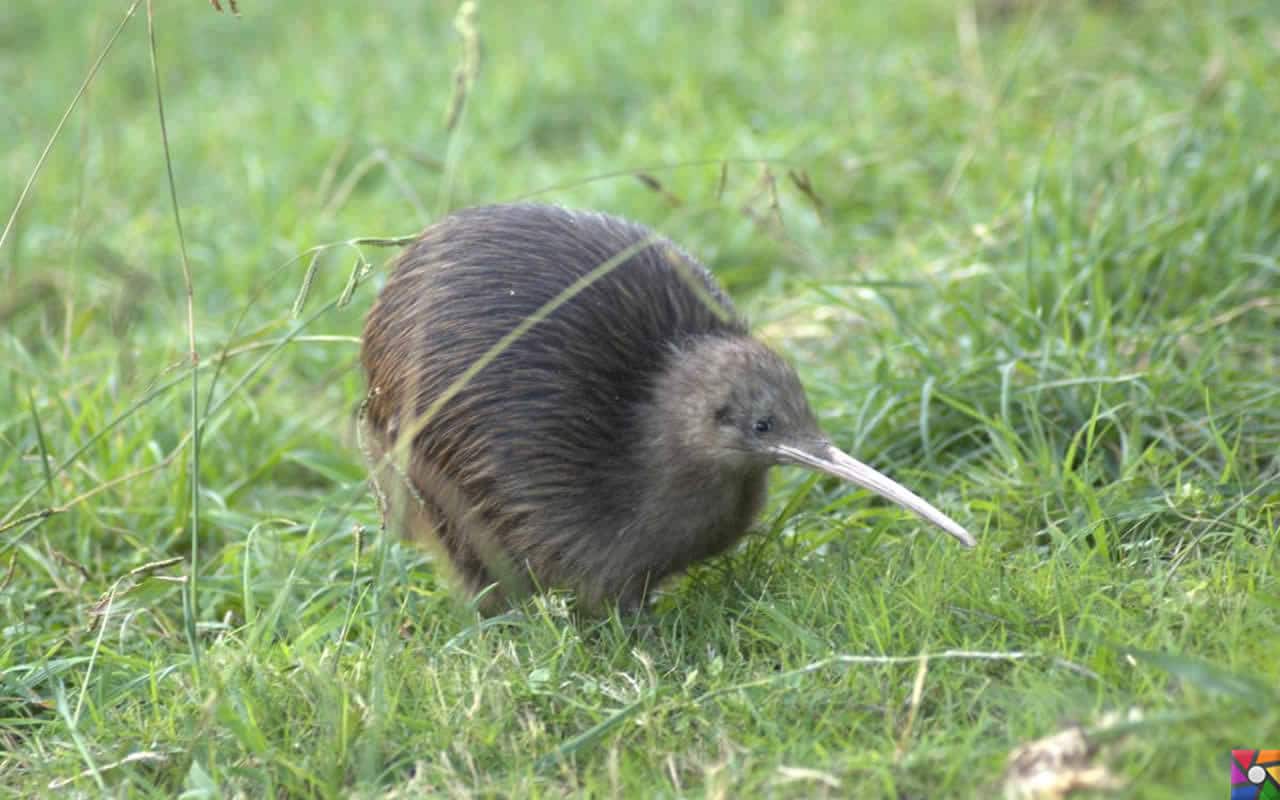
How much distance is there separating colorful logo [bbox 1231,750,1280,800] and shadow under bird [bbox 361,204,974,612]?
3.20 ft

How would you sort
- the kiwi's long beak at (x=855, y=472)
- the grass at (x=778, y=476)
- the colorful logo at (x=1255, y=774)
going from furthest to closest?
the kiwi's long beak at (x=855, y=472)
the grass at (x=778, y=476)
the colorful logo at (x=1255, y=774)

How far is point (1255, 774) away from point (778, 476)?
176 centimetres

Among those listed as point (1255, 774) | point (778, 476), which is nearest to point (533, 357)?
point (778, 476)

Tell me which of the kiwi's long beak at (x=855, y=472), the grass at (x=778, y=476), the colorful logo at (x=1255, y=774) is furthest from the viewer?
the kiwi's long beak at (x=855, y=472)

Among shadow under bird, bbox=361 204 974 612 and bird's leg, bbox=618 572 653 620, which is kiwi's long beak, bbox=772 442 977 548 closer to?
shadow under bird, bbox=361 204 974 612

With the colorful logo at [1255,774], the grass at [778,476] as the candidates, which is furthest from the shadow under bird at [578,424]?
the colorful logo at [1255,774]

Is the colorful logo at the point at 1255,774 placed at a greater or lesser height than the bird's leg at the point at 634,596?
greater

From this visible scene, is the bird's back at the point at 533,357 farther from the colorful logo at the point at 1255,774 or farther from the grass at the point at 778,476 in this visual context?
the colorful logo at the point at 1255,774

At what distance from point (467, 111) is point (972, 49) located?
83.9 inches

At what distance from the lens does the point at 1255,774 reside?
226cm

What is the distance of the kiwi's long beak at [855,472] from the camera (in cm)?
294

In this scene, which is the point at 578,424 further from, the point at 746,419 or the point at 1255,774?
the point at 1255,774

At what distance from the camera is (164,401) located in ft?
13.6

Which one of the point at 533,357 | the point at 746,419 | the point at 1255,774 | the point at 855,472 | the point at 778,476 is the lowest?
the point at 778,476
